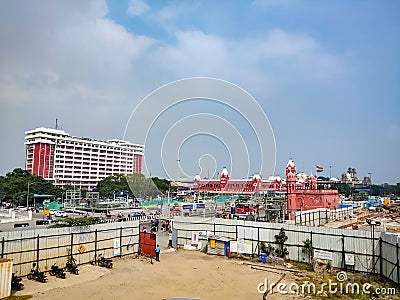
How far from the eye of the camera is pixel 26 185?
259 ft

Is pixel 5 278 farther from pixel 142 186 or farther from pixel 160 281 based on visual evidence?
pixel 142 186

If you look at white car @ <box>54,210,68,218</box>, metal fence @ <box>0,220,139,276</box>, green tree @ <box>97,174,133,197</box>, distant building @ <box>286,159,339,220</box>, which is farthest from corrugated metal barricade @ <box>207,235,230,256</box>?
green tree @ <box>97,174,133,197</box>

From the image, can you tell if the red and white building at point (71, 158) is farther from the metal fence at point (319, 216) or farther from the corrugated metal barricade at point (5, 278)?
the corrugated metal barricade at point (5, 278)

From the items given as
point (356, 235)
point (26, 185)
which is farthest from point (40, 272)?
point (26, 185)

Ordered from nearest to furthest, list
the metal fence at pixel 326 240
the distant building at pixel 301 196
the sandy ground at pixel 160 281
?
the sandy ground at pixel 160 281 → the metal fence at pixel 326 240 → the distant building at pixel 301 196

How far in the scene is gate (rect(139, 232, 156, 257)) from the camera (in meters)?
23.7

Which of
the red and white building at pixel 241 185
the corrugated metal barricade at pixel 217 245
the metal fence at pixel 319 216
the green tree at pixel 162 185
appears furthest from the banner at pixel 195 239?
the green tree at pixel 162 185

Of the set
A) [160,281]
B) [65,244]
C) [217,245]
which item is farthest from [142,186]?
A: [160,281]

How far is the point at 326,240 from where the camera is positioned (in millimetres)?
21344

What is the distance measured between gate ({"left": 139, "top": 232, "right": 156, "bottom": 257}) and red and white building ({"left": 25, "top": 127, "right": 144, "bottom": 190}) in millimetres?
97857

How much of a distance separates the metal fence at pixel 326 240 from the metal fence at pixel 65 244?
5.24 metres

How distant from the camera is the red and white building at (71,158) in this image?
373 ft

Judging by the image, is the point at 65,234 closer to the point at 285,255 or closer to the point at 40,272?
the point at 40,272

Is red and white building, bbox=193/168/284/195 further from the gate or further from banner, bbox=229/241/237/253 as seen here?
the gate
